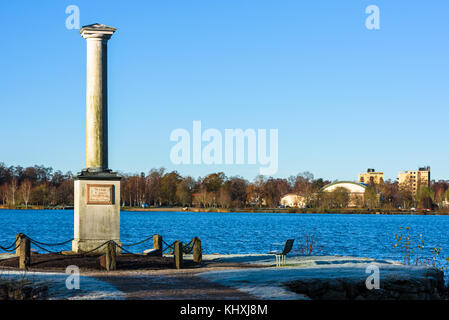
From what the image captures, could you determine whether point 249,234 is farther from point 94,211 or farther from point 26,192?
point 26,192

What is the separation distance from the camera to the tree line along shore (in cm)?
17388

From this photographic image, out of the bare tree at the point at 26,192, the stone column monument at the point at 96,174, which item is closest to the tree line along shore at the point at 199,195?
the bare tree at the point at 26,192

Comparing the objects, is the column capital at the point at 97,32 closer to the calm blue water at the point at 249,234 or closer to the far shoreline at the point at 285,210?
the calm blue water at the point at 249,234

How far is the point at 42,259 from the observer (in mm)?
22406

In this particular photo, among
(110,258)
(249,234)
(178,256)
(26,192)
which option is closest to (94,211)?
(110,258)

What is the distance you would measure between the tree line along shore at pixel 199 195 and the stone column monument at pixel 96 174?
478ft

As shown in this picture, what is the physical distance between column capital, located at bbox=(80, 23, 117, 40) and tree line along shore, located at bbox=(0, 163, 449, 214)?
146 metres

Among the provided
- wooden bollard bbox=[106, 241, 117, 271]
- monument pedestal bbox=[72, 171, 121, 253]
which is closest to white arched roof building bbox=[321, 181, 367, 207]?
monument pedestal bbox=[72, 171, 121, 253]

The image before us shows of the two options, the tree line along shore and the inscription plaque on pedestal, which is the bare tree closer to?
the tree line along shore

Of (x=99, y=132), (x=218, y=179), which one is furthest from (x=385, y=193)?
(x=99, y=132)

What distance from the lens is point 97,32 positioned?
2528 cm
